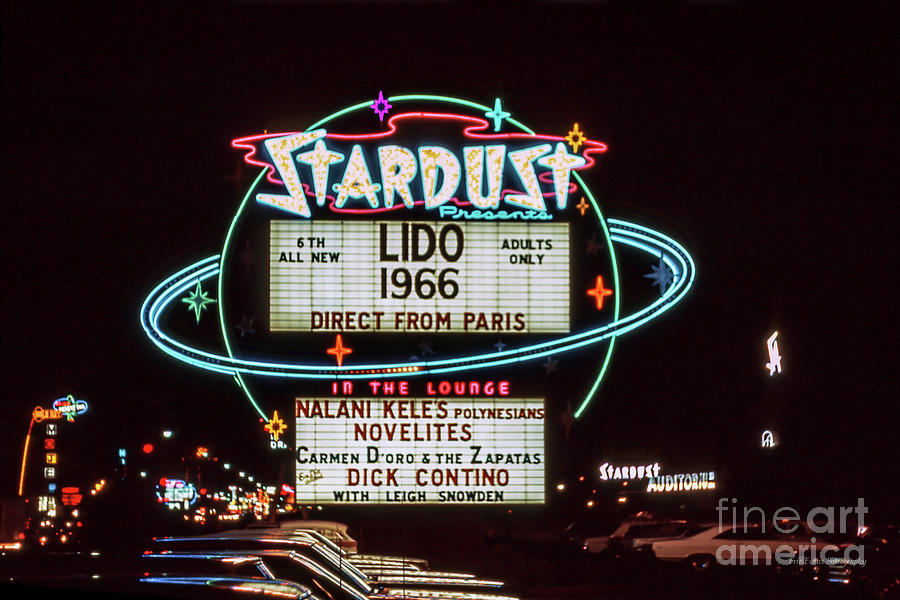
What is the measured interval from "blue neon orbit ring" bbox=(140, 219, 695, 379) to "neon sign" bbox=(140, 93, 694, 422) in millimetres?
44

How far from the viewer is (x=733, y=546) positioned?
2958 cm

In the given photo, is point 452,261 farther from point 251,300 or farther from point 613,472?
point 613,472

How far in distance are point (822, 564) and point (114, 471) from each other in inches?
2906

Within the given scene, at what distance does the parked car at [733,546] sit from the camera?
2866cm

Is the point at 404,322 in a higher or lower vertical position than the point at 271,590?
higher

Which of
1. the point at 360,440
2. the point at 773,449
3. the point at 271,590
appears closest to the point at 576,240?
the point at 360,440

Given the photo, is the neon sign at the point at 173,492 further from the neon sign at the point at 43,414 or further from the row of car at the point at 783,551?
the neon sign at the point at 43,414

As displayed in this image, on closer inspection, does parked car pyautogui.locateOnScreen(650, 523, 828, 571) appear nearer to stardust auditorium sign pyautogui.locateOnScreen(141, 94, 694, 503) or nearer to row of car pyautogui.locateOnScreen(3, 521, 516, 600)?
stardust auditorium sign pyautogui.locateOnScreen(141, 94, 694, 503)

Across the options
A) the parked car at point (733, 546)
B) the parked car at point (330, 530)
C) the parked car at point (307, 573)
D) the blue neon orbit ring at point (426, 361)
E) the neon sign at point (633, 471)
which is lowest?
the neon sign at point (633, 471)

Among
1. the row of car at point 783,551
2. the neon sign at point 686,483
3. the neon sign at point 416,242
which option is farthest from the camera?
the neon sign at point 686,483

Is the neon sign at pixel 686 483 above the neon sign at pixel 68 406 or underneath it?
underneath

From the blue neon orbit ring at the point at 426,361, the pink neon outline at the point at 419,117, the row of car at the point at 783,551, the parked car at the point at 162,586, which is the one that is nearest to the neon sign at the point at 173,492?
the row of car at the point at 783,551

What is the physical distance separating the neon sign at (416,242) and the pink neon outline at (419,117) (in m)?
0.02

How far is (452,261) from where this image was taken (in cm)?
1422
